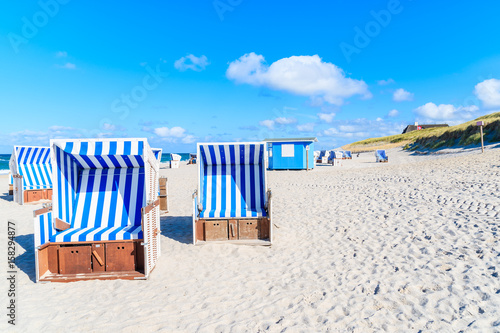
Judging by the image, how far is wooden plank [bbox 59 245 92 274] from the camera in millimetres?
4344

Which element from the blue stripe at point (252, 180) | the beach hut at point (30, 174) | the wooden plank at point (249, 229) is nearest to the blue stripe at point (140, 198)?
the wooden plank at point (249, 229)

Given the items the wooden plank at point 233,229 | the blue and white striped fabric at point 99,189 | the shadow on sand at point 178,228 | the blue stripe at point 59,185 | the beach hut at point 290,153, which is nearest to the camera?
the blue and white striped fabric at point 99,189

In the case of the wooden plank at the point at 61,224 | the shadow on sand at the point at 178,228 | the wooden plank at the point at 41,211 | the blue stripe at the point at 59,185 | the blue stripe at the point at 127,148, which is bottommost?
the shadow on sand at the point at 178,228

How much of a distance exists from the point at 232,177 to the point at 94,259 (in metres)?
3.09

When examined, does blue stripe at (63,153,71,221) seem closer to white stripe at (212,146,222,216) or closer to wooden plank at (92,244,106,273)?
wooden plank at (92,244,106,273)

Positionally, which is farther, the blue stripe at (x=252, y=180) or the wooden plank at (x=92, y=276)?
the blue stripe at (x=252, y=180)

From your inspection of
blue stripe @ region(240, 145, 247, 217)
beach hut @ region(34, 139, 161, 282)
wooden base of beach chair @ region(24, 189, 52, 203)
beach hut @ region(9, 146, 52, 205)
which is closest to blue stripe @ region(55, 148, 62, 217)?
beach hut @ region(34, 139, 161, 282)

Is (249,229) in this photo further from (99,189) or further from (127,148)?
(99,189)

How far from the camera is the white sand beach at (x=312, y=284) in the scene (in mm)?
3074

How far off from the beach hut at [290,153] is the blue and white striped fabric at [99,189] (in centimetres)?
1600

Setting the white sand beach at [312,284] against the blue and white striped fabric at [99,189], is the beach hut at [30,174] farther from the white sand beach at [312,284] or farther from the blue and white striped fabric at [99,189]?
the blue and white striped fabric at [99,189]

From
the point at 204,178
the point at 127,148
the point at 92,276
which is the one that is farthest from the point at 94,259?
the point at 204,178

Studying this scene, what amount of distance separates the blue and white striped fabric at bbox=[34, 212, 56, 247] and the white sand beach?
558 millimetres

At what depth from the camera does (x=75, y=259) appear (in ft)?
14.3
